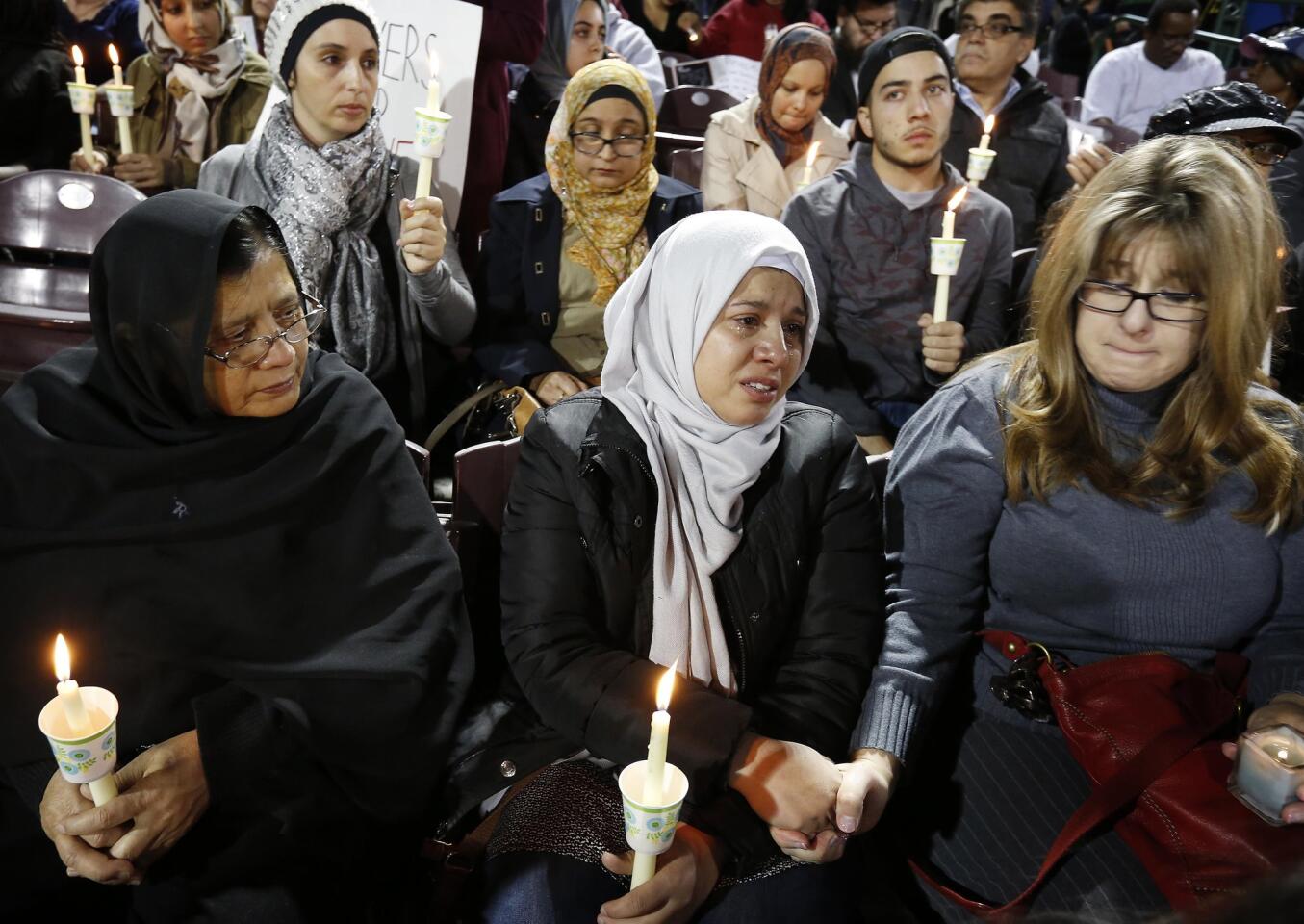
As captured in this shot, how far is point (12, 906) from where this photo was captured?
1.79m

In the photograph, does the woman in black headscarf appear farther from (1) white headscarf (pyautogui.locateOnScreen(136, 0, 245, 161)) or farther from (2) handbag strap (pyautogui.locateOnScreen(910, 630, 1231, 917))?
(1) white headscarf (pyautogui.locateOnScreen(136, 0, 245, 161))

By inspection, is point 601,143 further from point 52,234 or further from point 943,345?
point 52,234

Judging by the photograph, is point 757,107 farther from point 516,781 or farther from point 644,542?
point 516,781

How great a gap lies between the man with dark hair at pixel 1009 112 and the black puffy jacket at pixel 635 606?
294 cm

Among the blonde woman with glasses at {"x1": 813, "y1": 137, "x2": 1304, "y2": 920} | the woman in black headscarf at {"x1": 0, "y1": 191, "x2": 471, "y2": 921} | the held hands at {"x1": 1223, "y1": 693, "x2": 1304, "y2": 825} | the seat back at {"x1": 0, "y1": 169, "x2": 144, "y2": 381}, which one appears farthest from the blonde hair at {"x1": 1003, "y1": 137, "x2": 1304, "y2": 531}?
the seat back at {"x1": 0, "y1": 169, "x2": 144, "y2": 381}

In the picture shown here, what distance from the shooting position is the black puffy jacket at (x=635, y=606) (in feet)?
5.65

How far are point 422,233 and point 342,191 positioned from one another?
24.6 inches

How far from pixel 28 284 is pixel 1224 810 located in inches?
122

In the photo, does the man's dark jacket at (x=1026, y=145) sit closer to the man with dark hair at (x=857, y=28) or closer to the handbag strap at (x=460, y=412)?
the man with dark hair at (x=857, y=28)

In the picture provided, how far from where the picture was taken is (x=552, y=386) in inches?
124

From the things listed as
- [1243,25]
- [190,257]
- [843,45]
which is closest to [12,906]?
[190,257]

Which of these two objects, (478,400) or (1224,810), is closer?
(1224,810)

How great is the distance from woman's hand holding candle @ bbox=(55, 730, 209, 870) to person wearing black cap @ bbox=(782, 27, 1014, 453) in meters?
2.17

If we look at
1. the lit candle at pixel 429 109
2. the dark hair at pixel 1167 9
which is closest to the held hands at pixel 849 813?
the lit candle at pixel 429 109
